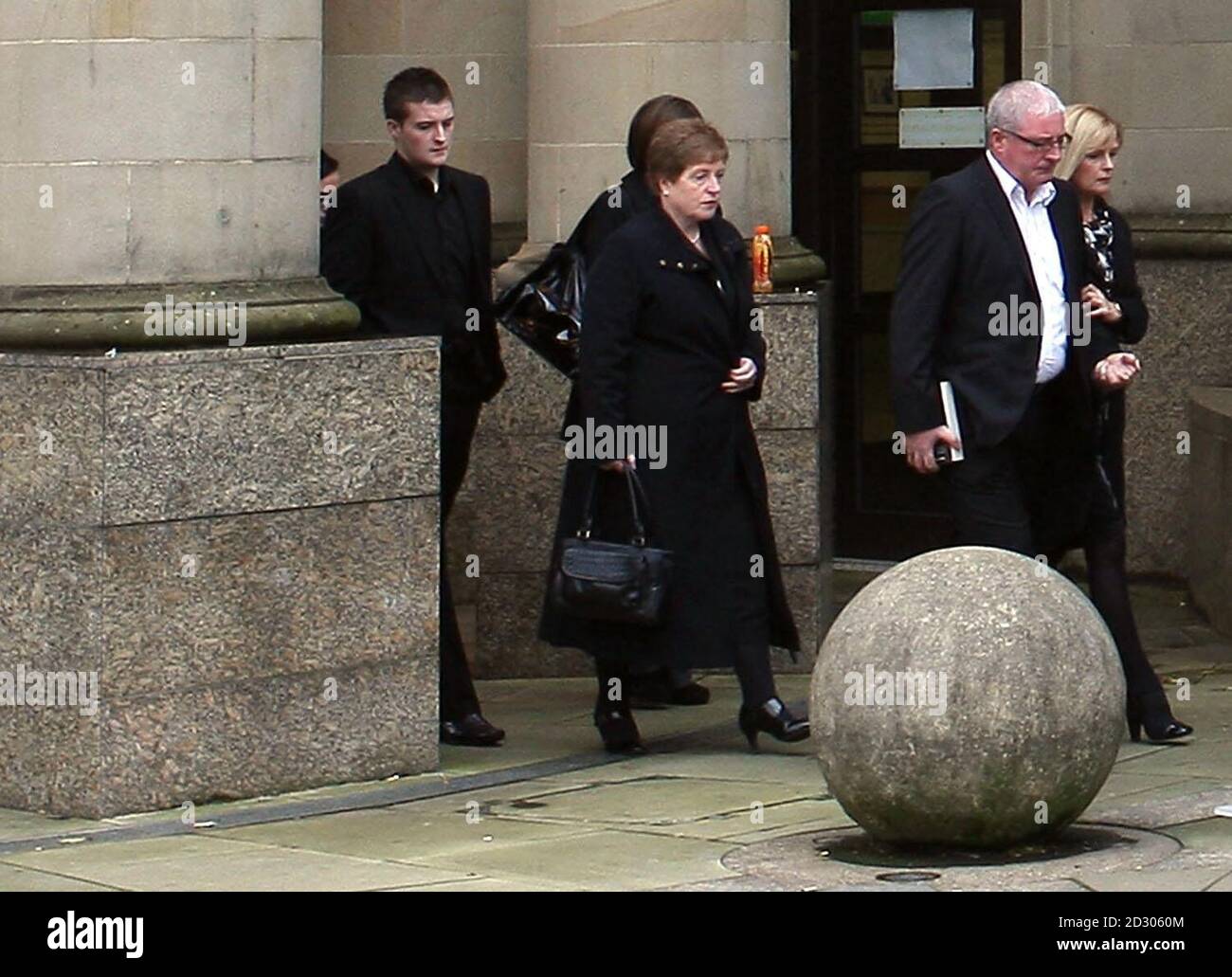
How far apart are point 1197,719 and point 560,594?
2.24 metres

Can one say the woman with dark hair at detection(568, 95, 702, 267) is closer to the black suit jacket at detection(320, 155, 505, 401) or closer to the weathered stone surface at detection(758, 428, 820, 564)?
the black suit jacket at detection(320, 155, 505, 401)

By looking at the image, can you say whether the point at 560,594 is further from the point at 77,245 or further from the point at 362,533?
the point at 77,245

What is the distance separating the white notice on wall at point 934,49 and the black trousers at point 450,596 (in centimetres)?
440

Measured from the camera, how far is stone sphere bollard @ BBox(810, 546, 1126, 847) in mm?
7586

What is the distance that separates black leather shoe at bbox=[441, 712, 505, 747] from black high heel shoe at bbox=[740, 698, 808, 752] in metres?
0.88

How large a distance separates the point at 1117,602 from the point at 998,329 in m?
1.07

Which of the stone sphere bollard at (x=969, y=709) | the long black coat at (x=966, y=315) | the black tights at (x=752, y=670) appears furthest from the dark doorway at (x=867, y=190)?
the stone sphere bollard at (x=969, y=709)

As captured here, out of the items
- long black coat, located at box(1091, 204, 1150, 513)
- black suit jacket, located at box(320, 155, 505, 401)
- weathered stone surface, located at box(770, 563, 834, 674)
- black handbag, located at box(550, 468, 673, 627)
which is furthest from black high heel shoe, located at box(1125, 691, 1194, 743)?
black suit jacket, located at box(320, 155, 505, 401)

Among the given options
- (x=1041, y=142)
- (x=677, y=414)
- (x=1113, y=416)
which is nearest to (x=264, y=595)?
(x=677, y=414)

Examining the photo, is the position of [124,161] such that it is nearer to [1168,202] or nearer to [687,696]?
[687,696]

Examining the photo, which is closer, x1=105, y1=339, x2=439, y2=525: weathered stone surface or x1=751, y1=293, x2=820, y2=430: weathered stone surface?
x1=105, y1=339, x2=439, y2=525: weathered stone surface

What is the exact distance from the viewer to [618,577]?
9398mm

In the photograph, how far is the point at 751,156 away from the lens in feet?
38.1

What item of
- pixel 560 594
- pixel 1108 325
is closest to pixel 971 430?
pixel 1108 325
